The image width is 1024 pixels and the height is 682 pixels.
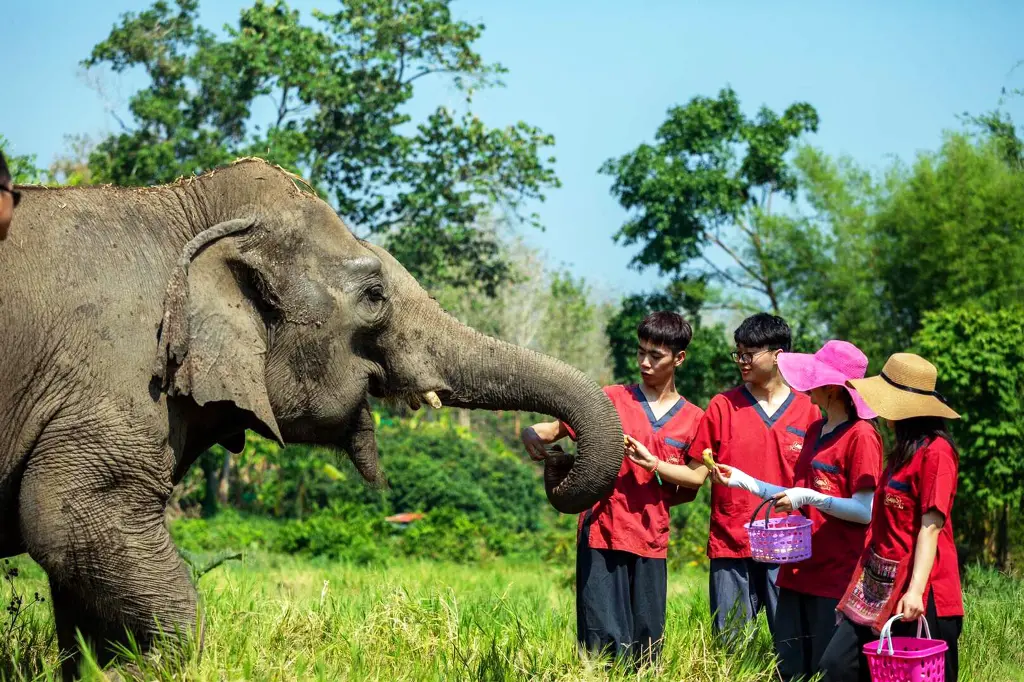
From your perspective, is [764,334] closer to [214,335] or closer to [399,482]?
[214,335]

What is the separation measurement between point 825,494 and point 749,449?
0.65m

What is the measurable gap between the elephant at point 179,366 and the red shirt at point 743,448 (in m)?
0.96

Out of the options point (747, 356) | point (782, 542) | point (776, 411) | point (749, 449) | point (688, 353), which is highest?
point (688, 353)

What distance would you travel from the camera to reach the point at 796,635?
17.4ft

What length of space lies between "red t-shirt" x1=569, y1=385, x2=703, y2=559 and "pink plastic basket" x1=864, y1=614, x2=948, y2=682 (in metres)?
1.27

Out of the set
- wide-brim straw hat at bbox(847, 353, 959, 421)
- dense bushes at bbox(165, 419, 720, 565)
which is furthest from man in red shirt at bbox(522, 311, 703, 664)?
dense bushes at bbox(165, 419, 720, 565)

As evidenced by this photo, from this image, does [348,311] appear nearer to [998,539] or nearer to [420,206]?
[998,539]

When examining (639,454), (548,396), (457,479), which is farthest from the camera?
(457,479)

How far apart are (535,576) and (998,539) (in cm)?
472

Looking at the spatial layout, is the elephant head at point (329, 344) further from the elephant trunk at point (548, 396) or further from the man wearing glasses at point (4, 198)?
the man wearing glasses at point (4, 198)

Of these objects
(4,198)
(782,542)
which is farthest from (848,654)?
(4,198)

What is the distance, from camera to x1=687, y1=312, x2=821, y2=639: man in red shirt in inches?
226

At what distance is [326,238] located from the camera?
5086mm

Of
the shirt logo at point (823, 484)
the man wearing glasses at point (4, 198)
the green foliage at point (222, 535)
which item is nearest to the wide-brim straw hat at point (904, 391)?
the shirt logo at point (823, 484)
